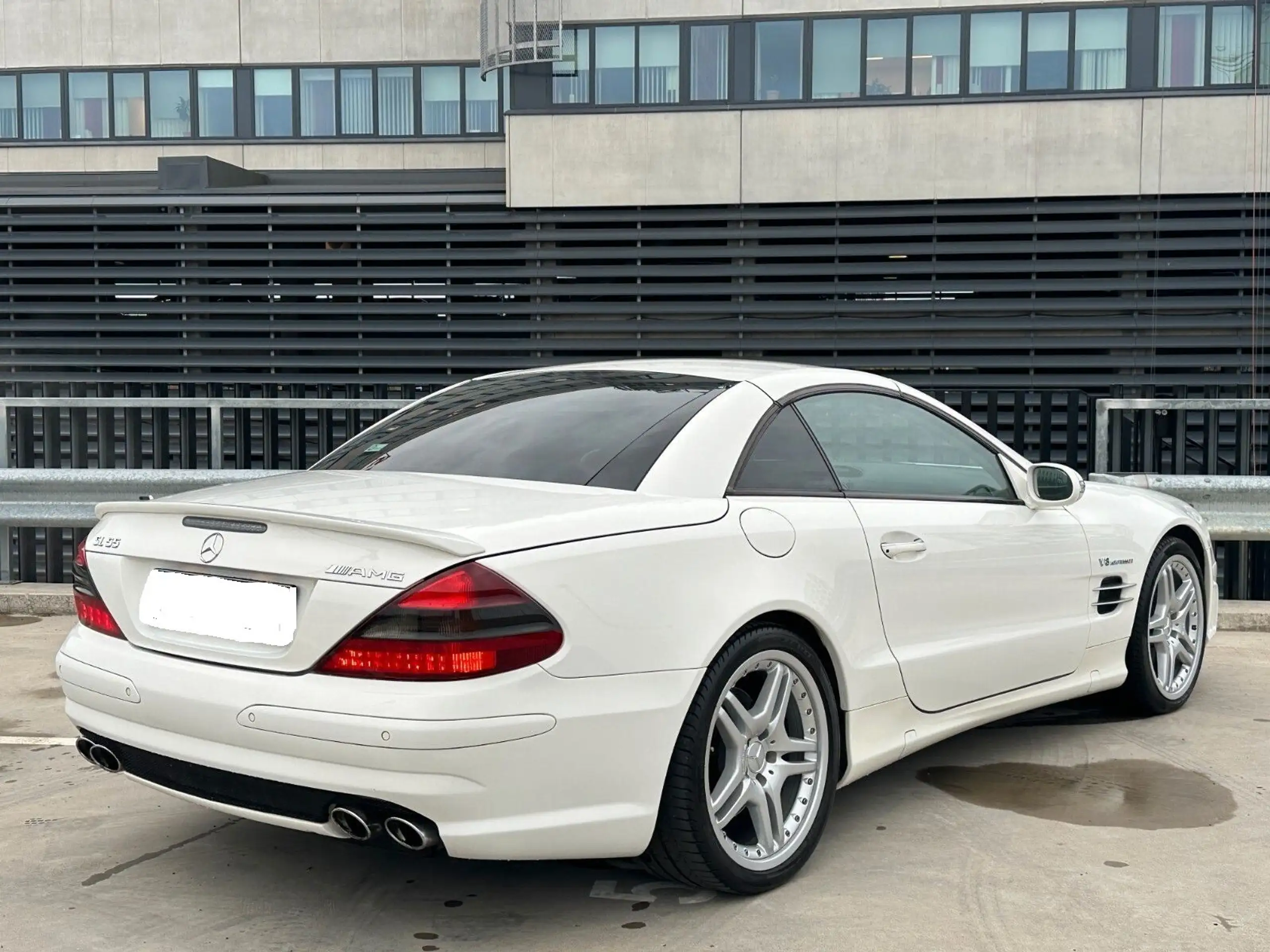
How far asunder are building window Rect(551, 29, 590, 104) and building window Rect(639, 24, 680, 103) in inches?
25.8

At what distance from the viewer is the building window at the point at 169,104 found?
18.6 m

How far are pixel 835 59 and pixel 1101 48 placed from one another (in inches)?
121

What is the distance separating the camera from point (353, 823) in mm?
2887

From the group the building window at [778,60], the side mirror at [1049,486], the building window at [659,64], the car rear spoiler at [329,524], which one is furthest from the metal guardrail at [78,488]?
the building window at [778,60]

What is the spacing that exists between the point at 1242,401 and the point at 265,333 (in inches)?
488

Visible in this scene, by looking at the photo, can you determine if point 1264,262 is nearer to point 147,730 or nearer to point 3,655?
point 3,655

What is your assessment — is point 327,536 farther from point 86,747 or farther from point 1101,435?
point 1101,435

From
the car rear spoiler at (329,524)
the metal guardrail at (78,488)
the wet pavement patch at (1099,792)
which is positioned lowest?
the wet pavement patch at (1099,792)

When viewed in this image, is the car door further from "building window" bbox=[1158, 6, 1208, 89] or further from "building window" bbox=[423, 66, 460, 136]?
"building window" bbox=[423, 66, 460, 136]

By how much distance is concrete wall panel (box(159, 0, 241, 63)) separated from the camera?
1836cm

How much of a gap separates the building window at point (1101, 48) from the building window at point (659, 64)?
4.73 m

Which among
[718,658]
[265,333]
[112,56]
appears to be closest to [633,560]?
[718,658]

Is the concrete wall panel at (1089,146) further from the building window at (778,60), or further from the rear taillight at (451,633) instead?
the rear taillight at (451,633)

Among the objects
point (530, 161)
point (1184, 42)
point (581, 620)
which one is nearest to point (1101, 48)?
point (1184, 42)
